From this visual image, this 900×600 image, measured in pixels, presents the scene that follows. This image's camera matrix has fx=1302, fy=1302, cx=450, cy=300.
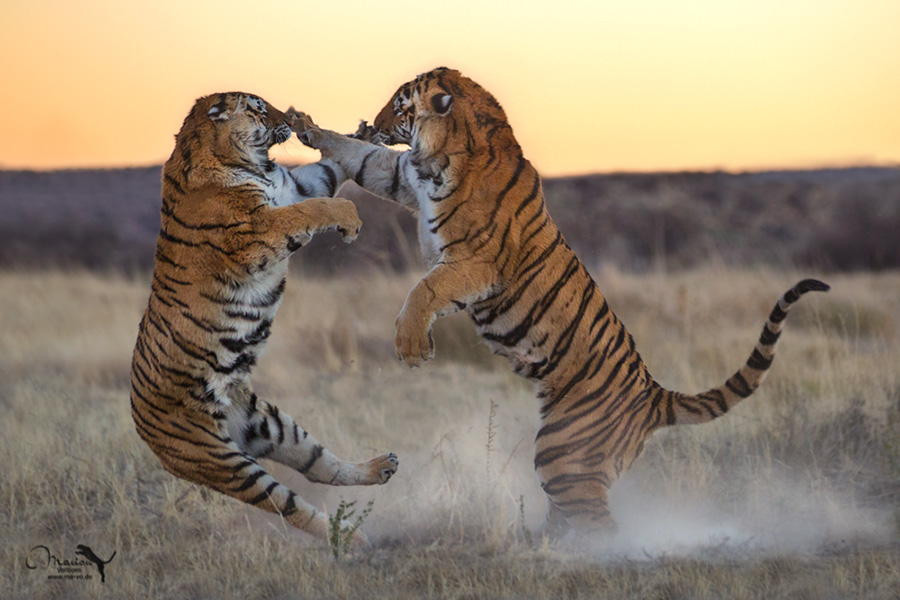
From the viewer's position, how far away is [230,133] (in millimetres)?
6145

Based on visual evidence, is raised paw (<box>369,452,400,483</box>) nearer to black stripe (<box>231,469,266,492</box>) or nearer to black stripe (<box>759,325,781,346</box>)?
black stripe (<box>231,469,266,492</box>)

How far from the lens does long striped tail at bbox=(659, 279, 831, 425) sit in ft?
19.8

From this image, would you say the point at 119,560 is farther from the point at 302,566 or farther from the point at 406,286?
the point at 406,286

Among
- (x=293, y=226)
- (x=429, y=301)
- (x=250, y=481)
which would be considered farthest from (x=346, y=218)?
(x=250, y=481)

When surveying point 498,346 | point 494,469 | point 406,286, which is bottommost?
point 494,469

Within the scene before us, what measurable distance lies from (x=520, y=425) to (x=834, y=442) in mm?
1959

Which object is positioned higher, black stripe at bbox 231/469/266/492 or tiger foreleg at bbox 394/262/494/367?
tiger foreleg at bbox 394/262/494/367

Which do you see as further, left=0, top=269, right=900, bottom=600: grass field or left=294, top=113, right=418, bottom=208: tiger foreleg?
left=294, top=113, right=418, bottom=208: tiger foreleg

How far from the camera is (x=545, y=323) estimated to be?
6113mm

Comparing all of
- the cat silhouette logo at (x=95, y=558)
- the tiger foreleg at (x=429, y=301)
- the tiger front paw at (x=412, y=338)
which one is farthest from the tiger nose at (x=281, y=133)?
the cat silhouette logo at (x=95, y=558)

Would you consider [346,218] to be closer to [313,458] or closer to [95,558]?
A: [313,458]

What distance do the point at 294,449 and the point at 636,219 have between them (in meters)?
31.3

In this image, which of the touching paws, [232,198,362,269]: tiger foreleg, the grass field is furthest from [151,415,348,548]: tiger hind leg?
the touching paws

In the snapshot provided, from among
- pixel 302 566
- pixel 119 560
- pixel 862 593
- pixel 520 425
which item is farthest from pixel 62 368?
pixel 862 593
